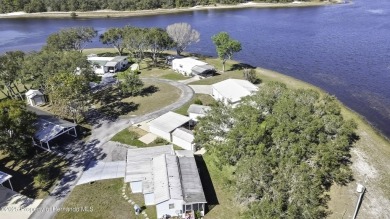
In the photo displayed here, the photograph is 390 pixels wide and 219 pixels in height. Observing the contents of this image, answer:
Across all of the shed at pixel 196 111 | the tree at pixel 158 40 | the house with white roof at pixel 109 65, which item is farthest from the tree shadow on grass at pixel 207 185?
the house with white roof at pixel 109 65

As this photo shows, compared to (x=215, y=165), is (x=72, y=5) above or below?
above

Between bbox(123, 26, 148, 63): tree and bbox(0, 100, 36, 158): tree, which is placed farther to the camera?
bbox(123, 26, 148, 63): tree

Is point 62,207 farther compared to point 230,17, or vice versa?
point 230,17

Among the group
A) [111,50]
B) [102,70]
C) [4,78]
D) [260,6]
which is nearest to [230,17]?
[260,6]

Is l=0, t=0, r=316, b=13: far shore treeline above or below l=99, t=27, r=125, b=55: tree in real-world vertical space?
above

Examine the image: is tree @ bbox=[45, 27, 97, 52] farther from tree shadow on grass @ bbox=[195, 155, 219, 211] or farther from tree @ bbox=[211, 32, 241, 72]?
tree shadow on grass @ bbox=[195, 155, 219, 211]

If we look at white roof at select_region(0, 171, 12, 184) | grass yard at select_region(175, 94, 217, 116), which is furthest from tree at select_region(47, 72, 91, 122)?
grass yard at select_region(175, 94, 217, 116)

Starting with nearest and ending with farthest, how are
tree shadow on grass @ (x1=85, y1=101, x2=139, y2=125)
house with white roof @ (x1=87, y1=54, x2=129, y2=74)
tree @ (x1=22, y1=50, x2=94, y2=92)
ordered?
tree shadow on grass @ (x1=85, y1=101, x2=139, y2=125) < tree @ (x1=22, y1=50, x2=94, y2=92) < house with white roof @ (x1=87, y1=54, x2=129, y2=74)

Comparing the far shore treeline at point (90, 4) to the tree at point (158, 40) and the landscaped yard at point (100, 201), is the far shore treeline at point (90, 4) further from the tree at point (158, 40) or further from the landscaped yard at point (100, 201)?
the landscaped yard at point (100, 201)

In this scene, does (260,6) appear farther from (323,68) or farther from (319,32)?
(323,68)
